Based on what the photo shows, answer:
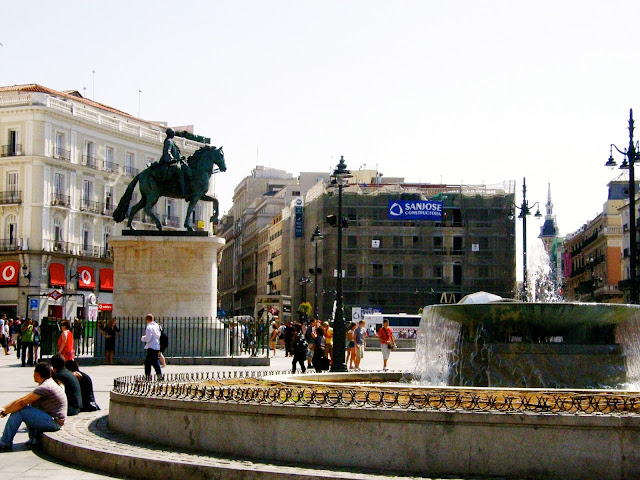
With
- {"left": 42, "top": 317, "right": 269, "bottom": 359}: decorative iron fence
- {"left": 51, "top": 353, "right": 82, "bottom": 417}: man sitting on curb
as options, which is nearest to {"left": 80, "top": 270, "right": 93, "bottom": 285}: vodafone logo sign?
{"left": 42, "top": 317, "right": 269, "bottom": 359}: decorative iron fence

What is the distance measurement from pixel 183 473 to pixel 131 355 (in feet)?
64.2

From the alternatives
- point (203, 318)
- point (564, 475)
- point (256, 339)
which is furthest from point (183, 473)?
point (256, 339)

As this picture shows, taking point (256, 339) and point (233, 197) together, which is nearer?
point (256, 339)

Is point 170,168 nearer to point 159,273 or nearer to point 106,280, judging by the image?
point 159,273

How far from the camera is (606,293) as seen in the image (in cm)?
8675

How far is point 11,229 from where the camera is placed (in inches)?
2506

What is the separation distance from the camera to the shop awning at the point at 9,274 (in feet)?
204

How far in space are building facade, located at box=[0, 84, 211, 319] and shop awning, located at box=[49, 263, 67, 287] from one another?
58mm

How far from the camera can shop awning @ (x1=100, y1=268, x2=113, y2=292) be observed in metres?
68.2

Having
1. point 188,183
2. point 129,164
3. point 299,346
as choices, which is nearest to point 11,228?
point 129,164

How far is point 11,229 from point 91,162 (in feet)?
25.5

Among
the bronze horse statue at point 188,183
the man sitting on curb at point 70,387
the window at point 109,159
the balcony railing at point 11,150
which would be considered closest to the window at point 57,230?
the balcony railing at point 11,150

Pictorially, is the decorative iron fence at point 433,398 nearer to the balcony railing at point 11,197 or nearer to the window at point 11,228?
the window at point 11,228

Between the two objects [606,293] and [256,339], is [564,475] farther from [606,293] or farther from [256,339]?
[606,293]
